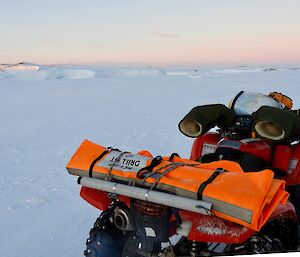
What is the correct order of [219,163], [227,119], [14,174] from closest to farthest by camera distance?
[219,163] → [227,119] → [14,174]

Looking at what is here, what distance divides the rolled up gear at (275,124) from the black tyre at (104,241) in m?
1.21

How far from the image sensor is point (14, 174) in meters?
6.50

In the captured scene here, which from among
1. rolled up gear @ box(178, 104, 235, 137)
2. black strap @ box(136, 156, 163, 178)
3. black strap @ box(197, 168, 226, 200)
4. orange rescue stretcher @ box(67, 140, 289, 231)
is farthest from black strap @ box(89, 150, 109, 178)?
black strap @ box(197, 168, 226, 200)

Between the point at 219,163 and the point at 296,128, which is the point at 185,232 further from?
the point at 296,128

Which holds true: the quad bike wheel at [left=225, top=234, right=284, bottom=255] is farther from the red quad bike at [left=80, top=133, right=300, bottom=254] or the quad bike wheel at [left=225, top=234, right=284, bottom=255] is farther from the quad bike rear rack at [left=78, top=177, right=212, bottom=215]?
the quad bike rear rack at [left=78, top=177, right=212, bottom=215]

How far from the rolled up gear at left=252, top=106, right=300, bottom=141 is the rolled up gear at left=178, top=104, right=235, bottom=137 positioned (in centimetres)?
40

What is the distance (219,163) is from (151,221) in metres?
0.54

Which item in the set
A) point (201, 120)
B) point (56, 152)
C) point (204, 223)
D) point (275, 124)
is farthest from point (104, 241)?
point (56, 152)

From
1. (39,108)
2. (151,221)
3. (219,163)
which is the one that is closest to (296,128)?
(219,163)

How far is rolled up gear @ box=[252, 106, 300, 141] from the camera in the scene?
255 centimetres

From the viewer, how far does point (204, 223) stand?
2252mm

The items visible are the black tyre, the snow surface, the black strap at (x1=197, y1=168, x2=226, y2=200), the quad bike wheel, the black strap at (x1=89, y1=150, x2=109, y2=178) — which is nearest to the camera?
the black strap at (x1=197, y1=168, x2=226, y2=200)

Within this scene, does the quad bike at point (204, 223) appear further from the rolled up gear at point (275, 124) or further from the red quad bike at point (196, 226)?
the rolled up gear at point (275, 124)

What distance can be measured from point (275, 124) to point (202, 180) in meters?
0.74
